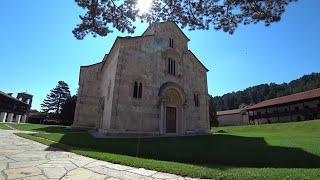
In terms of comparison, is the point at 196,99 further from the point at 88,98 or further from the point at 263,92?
the point at 263,92

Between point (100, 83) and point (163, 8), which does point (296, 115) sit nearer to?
point (100, 83)

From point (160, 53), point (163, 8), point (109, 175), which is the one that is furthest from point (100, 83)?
point (109, 175)

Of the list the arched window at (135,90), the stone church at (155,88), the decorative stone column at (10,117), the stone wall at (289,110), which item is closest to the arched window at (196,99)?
the stone church at (155,88)

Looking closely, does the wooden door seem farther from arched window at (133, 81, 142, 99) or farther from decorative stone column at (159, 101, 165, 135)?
arched window at (133, 81, 142, 99)

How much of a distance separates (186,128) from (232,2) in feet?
56.5

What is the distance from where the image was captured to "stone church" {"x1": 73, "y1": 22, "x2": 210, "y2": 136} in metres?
22.1

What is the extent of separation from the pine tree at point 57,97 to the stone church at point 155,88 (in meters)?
59.9

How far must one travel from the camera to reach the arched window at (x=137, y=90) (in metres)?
23.0

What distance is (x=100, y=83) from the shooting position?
34906 millimetres

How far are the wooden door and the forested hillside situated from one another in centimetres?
6882

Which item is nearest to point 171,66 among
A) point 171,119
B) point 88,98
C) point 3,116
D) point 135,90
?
point 135,90

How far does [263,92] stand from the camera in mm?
108188

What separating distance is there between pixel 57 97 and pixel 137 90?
73419 mm

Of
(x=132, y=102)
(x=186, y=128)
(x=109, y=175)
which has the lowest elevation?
(x=109, y=175)
